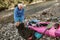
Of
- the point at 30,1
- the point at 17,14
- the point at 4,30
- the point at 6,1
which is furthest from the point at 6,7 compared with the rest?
the point at 17,14

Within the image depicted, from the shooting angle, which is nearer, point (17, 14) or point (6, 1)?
point (17, 14)

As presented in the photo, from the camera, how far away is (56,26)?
437 inches

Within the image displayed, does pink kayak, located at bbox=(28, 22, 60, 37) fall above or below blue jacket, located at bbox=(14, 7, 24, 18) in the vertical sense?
below

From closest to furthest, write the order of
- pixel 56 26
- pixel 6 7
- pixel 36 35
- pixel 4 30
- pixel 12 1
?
pixel 56 26, pixel 36 35, pixel 4 30, pixel 6 7, pixel 12 1

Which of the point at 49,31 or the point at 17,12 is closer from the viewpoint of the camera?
the point at 49,31

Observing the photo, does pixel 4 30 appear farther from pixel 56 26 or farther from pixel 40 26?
pixel 56 26

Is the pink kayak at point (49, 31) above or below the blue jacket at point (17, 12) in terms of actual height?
below

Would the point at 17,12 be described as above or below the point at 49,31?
above

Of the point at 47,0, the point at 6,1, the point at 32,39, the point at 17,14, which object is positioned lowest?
the point at 47,0

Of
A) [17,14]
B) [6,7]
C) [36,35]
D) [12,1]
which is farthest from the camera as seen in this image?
[12,1]

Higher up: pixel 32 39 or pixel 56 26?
pixel 56 26

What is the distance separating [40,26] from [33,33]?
1.45 feet

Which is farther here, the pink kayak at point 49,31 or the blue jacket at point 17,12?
the blue jacket at point 17,12

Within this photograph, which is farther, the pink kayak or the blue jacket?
the blue jacket
